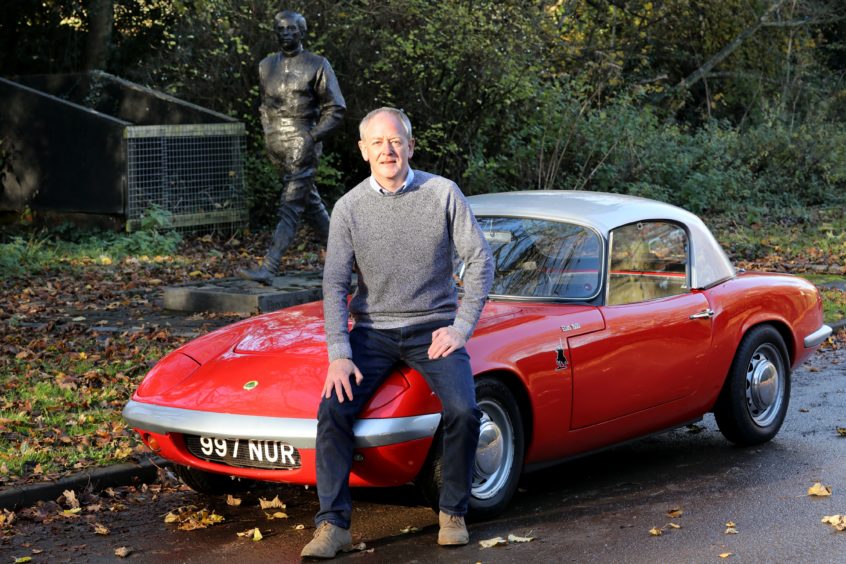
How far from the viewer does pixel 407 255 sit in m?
5.52

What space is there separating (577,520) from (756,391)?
6.45 ft

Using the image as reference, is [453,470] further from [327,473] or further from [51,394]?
[51,394]

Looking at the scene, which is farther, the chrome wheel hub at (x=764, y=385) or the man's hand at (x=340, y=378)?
the chrome wheel hub at (x=764, y=385)

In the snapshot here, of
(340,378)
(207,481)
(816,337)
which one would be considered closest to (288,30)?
(816,337)

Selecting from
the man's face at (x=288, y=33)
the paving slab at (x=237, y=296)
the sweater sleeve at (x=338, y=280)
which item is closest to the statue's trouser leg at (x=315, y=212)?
the paving slab at (x=237, y=296)

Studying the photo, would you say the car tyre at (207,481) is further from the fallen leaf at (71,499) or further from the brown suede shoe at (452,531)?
the brown suede shoe at (452,531)

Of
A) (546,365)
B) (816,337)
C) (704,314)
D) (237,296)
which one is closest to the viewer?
(546,365)

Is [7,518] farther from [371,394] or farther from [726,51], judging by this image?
[726,51]

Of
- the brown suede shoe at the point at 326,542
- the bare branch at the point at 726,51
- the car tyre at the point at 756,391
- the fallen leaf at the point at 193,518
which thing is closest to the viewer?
the brown suede shoe at the point at 326,542

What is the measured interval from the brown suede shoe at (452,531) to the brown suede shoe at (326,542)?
39cm

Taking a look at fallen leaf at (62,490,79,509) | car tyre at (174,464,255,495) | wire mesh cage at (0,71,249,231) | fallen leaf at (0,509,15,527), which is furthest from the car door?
wire mesh cage at (0,71,249,231)

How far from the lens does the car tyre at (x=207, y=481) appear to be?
6.11m

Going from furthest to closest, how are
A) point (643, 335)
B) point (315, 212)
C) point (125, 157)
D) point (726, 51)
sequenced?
1. point (726, 51)
2. point (125, 157)
3. point (315, 212)
4. point (643, 335)

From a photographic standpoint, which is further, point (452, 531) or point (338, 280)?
point (338, 280)
